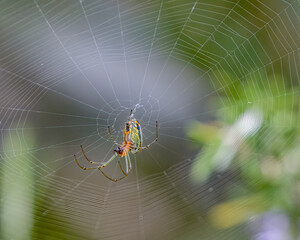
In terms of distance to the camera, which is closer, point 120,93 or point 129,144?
point 129,144

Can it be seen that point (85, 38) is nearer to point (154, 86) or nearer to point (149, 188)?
point (154, 86)

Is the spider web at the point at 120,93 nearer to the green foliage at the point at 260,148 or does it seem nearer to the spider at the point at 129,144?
the green foliage at the point at 260,148

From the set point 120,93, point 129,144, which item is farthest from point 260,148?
point 120,93

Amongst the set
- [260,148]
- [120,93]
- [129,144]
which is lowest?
[260,148]

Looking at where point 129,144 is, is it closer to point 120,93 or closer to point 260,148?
point 120,93

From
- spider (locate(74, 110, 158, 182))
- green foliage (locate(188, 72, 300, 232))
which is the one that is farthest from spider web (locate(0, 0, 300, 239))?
spider (locate(74, 110, 158, 182))

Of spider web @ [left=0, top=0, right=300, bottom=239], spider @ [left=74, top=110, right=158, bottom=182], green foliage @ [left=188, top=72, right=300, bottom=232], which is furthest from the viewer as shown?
spider @ [left=74, top=110, right=158, bottom=182]

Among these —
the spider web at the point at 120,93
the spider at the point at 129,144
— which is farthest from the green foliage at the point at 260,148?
the spider at the point at 129,144

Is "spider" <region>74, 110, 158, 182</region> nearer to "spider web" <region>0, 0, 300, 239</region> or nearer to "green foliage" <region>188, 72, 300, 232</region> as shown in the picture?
"spider web" <region>0, 0, 300, 239</region>
